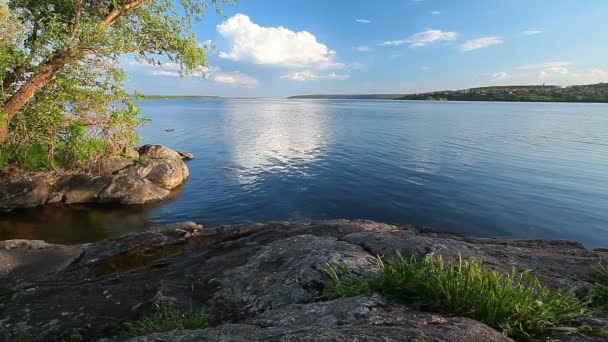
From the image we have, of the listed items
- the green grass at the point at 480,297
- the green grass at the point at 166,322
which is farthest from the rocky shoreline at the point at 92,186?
the green grass at the point at 480,297

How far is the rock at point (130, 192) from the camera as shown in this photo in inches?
968

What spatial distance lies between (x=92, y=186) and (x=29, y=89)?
1041 cm

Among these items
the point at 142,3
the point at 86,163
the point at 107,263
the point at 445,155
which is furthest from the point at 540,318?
the point at 445,155

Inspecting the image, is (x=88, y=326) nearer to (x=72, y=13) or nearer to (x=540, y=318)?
(x=540, y=318)

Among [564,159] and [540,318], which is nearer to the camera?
[540,318]

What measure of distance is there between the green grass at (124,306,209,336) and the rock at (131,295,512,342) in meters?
1.61

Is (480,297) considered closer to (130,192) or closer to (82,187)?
(130,192)

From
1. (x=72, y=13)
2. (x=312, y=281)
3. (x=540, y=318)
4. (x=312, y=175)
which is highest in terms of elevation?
(x=72, y=13)

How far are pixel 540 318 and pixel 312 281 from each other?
12.4ft

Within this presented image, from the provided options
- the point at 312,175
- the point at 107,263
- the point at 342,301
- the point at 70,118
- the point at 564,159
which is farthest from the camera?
the point at 564,159

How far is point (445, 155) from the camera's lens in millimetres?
39500

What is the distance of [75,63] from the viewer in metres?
16.5

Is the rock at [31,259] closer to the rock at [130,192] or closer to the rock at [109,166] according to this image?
the rock at [130,192]

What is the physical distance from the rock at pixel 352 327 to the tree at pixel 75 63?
50.3ft
